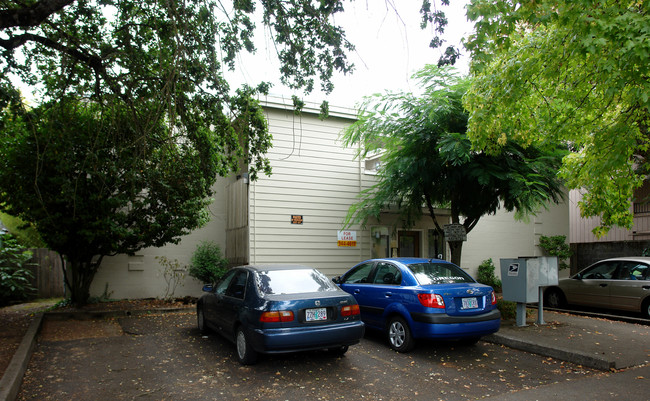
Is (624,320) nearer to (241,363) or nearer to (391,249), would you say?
(391,249)

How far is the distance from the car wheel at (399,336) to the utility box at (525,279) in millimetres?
3026

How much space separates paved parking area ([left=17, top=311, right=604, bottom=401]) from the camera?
549 cm

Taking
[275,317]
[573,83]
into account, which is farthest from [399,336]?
[573,83]

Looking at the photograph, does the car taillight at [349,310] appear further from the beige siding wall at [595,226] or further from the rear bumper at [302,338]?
the beige siding wall at [595,226]

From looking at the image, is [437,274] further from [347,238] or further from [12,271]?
[12,271]

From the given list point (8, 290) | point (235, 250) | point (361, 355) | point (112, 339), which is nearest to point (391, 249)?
point (235, 250)

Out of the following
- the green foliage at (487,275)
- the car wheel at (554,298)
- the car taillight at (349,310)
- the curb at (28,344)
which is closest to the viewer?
the curb at (28,344)

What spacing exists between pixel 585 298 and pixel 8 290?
15.6 metres

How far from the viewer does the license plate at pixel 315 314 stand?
6254 millimetres

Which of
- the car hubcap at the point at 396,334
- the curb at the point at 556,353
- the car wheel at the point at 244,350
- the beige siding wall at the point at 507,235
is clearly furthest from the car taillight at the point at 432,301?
the beige siding wall at the point at 507,235

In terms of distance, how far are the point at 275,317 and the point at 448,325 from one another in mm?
2647

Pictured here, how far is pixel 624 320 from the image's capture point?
398 inches

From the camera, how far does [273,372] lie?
6227 millimetres

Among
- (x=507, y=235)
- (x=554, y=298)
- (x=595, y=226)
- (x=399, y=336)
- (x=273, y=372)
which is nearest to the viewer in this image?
(x=273, y=372)
